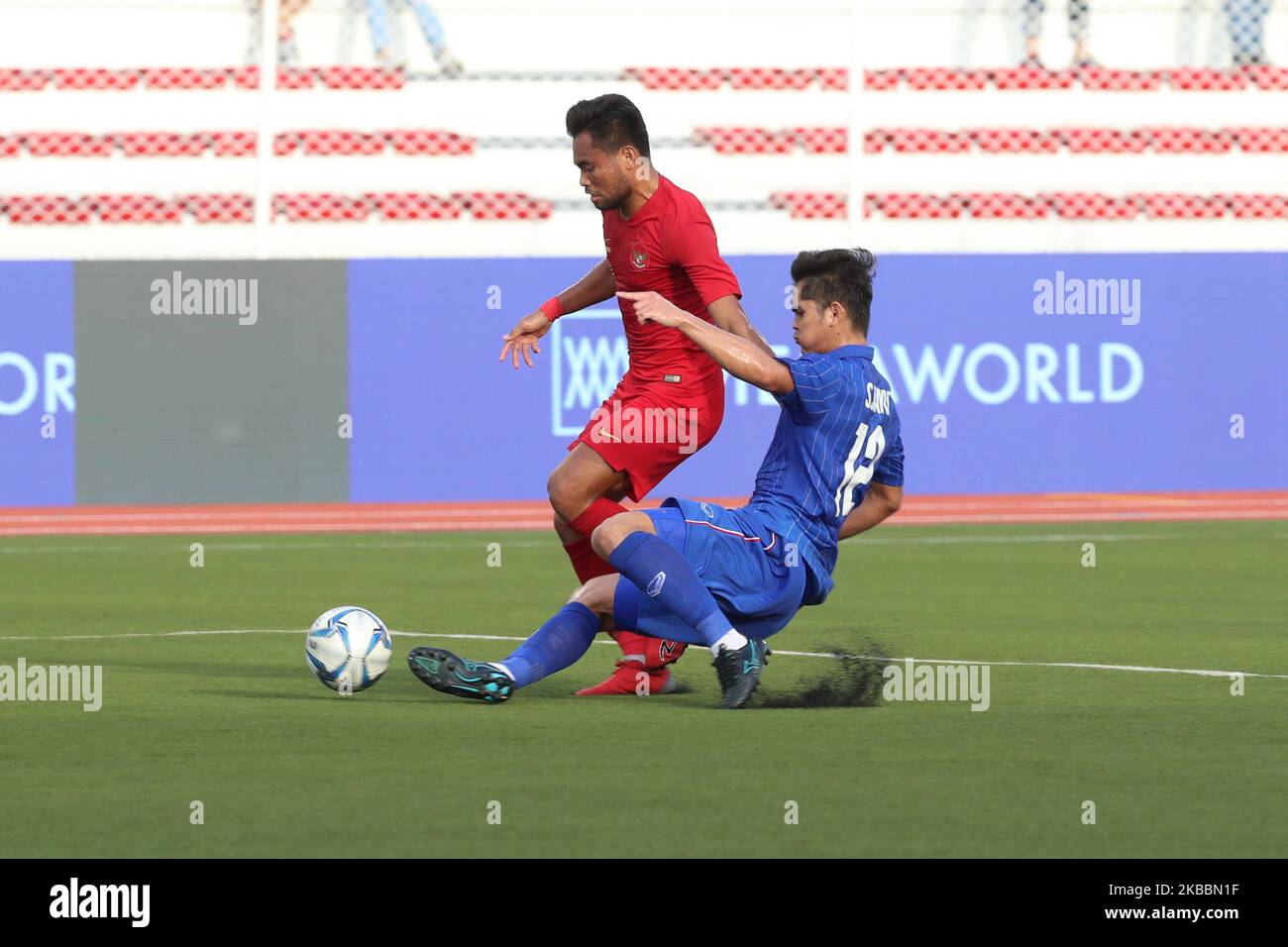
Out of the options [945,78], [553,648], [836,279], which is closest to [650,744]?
[553,648]

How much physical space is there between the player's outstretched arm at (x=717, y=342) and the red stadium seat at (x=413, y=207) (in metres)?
15.1

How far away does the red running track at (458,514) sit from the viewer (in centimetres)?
1596

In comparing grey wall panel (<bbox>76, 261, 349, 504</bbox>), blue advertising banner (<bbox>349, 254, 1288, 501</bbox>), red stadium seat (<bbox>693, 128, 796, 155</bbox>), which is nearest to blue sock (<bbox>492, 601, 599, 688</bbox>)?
blue advertising banner (<bbox>349, 254, 1288, 501</bbox>)

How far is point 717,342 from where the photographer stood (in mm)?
6531

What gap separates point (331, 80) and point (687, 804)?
18.2 metres

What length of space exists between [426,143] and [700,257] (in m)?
15.3

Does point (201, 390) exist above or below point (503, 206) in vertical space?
below

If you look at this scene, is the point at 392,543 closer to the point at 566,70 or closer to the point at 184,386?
the point at 184,386

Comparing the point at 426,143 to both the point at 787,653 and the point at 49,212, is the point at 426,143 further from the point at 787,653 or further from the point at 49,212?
the point at 787,653

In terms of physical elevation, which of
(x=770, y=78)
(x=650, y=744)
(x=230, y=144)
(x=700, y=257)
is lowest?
(x=650, y=744)

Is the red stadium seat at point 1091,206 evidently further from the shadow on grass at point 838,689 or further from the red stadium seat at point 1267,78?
the shadow on grass at point 838,689

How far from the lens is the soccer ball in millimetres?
7309

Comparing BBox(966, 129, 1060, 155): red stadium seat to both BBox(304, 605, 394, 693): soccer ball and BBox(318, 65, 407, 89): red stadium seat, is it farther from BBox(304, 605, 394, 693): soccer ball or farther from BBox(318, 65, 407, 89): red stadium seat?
BBox(304, 605, 394, 693): soccer ball

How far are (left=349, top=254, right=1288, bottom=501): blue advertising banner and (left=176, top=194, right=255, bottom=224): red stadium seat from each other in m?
4.50
